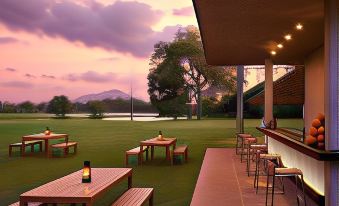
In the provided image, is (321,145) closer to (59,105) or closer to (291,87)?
(291,87)

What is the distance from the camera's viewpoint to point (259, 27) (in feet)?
25.8

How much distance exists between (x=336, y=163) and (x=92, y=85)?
57.0 meters

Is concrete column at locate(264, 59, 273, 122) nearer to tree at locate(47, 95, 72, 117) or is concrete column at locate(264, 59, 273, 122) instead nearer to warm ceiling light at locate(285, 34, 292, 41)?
warm ceiling light at locate(285, 34, 292, 41)

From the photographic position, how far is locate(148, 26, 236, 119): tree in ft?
151

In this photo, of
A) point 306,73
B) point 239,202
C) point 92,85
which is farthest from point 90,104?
point 239,202

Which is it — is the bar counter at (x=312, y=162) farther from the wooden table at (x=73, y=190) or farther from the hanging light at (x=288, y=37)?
the wooden table at (x=73, y=190)

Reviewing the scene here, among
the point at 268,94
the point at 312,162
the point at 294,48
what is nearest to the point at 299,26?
the point at 312,162

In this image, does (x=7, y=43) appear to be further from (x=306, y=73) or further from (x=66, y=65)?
(x=306, y=73)

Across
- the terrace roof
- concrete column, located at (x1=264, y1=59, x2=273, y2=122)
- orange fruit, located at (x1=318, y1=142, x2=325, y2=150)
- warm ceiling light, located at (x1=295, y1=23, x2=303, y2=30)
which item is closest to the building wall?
the terrace roof

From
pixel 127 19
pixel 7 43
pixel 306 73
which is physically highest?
pixel 127 19

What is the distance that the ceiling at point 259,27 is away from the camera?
6145 millimetres

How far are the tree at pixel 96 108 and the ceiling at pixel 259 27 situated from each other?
43.6 meters

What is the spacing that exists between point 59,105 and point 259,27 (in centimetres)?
5589

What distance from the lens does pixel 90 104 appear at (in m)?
59.3
